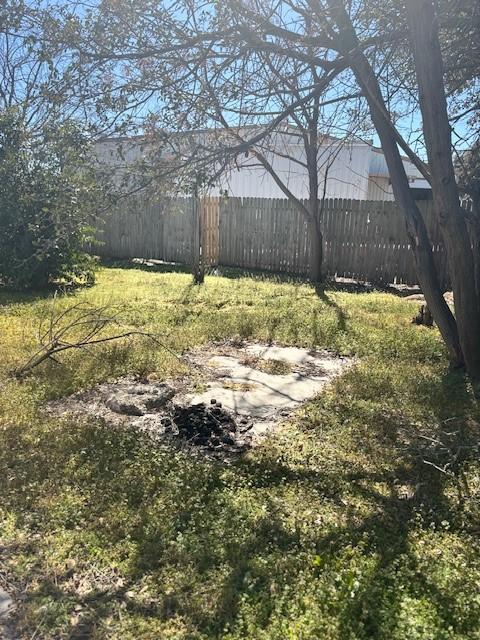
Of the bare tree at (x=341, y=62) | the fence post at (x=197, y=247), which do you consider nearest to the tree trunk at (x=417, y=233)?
the bare tree at (x=341, y=62)

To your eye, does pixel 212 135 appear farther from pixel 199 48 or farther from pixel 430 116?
pixel 430 116

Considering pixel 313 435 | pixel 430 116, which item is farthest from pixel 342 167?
pixel 313 435

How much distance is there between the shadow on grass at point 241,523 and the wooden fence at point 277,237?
7246mm

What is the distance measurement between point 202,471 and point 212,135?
13.3ft

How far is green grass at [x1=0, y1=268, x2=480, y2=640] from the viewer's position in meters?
2.27

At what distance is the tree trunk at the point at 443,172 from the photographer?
14.4ft

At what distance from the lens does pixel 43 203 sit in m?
6.33

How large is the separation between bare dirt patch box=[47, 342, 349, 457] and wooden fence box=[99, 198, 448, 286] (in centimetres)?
531

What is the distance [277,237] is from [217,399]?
9.13 meters

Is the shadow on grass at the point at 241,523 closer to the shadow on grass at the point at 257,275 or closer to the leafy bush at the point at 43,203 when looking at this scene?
the leafy bush at the point at 43,203

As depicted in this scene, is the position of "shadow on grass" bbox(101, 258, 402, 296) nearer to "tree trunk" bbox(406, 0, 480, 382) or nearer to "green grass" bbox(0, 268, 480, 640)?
"tree trunk" bbox(406, 0, 480, 382)

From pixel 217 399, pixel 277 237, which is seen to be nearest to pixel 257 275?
pixel 277 237

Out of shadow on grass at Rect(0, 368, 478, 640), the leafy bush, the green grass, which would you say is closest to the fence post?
the leafy bush

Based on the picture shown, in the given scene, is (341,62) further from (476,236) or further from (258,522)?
(258,522)
